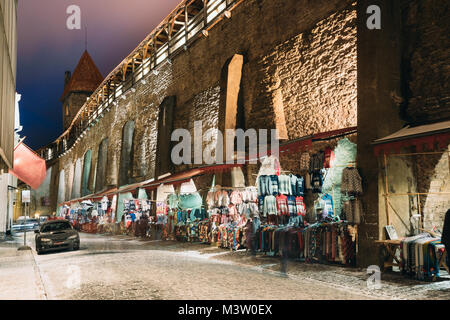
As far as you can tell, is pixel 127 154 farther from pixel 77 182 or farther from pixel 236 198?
pixel 77 182

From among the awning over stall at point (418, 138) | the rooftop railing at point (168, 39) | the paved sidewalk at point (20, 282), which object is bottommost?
the paved sidewalk at point (20, 282)

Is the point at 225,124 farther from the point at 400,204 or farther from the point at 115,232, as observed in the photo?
the point at 115,232

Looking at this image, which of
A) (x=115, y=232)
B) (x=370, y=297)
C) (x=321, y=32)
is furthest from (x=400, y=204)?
(x=115, y=232)

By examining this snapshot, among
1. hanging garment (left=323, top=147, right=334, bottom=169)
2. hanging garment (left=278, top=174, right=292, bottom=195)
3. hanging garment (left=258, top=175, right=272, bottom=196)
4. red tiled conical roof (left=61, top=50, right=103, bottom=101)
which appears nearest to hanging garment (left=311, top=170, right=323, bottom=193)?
hanging garment (left=323, top=147, right=334, bottom=169)

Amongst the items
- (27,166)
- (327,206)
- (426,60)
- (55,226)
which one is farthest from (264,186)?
(27,166)

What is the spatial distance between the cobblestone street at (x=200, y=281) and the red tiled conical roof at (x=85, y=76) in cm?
5042

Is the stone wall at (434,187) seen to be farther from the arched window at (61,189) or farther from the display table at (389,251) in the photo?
the arched window at (61,189)

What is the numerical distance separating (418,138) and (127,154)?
2150 cm

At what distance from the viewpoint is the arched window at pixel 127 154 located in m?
25.9

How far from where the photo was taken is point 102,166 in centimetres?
3219

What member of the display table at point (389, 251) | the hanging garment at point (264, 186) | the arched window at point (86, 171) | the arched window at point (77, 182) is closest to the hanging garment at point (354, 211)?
the display table at point (389, 251)

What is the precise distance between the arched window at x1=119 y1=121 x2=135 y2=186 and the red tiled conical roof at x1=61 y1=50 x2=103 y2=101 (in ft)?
109

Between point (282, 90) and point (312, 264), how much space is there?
19.7 feet

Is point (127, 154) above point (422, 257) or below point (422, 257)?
above
